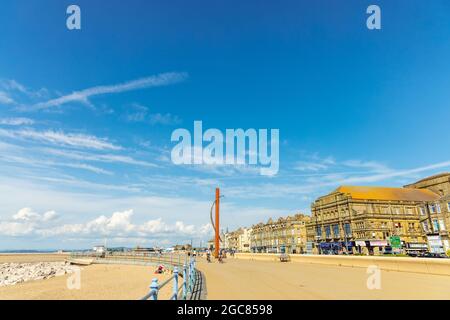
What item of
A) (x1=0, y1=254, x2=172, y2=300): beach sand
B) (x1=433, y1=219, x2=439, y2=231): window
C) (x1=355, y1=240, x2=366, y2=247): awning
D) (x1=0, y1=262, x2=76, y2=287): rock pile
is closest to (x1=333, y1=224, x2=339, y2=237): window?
(x1=355, y1=240, x2=366, y2=247): awning

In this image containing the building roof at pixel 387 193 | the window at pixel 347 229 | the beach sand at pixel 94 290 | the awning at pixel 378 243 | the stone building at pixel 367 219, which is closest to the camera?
the beach sand at pixel 94 290

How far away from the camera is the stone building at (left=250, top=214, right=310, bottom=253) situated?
299ft

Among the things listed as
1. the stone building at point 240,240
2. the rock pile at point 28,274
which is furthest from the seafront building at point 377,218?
the stone building at point 240,240

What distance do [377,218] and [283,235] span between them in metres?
34.9

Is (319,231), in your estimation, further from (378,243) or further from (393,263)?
(393,263)

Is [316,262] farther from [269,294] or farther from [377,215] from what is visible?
[377,215]

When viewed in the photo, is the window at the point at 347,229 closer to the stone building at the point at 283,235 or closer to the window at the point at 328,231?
the window at the point at 328,231

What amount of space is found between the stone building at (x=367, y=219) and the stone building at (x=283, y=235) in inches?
341

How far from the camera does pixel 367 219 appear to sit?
66.6m

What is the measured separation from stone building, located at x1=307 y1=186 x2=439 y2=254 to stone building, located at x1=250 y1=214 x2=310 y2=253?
8.67 meters

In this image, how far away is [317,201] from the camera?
272 ft

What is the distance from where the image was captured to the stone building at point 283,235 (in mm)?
91194

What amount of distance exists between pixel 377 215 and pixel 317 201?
17.4 m
